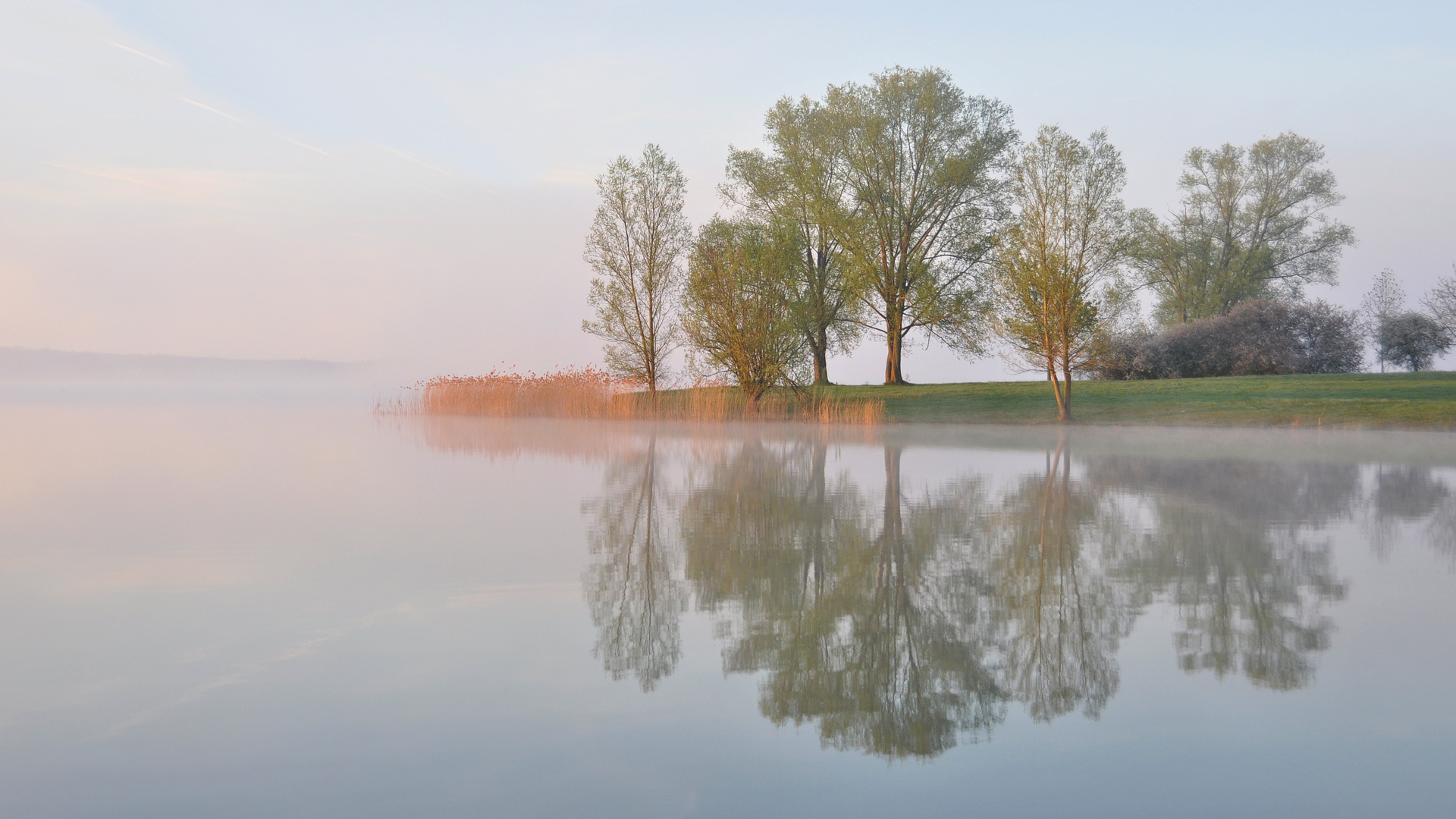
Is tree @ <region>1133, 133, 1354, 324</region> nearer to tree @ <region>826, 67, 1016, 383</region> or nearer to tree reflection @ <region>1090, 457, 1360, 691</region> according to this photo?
tree @ <region>826, 67, 1016, 383</region>

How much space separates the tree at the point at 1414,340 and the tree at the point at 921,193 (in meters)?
12.2

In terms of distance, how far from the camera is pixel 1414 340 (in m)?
29.2

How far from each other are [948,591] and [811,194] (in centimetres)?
2595

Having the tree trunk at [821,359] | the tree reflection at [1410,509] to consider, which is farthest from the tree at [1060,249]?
the tree reflection at [1410,509]

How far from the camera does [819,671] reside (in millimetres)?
3238

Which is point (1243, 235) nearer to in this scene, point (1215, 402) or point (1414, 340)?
point (1414, 340)

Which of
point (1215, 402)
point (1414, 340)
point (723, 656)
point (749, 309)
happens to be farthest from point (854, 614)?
point (1414, 340)

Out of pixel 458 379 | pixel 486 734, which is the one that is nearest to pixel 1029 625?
pixel 486 734

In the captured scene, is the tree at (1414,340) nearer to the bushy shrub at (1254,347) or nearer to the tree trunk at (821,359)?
the bushy shrub at (1254,347)

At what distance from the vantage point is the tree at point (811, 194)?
28312 mm

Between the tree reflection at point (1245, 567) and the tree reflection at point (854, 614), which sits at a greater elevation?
the tree reflection at point (854, 614)

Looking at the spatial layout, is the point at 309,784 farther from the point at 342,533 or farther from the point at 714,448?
the point at 714,448

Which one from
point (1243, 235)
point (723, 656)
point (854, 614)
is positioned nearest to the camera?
point (723, 656)

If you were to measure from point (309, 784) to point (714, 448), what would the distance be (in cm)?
1180
